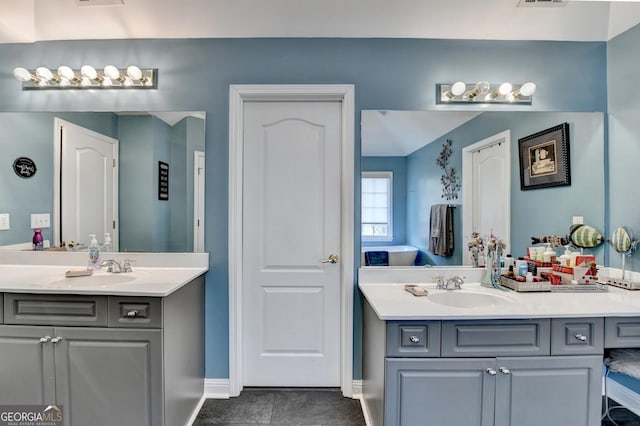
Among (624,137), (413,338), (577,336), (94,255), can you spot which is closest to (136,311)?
(94,255)

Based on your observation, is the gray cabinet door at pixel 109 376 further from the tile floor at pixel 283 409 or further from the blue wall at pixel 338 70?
the blue wall at pixel 338 70

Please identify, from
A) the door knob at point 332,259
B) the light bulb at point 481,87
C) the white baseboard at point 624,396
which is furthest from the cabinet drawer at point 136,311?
the white baseboard at point 624,396

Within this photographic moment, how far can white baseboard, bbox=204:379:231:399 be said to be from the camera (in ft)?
6.70

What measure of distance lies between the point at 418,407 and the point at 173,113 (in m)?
2.18

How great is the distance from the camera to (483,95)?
200 centimetres

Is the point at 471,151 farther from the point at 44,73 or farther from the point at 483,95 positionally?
the point at 44,73

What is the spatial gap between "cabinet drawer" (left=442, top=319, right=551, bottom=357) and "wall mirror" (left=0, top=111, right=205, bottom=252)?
62.5 inches

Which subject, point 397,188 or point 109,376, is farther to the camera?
point 397,188

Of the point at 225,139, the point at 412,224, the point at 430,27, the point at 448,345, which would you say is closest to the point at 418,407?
the point at 448,345

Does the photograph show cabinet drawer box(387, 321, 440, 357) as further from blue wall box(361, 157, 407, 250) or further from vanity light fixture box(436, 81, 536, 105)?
vanity light fixture box(436, 81, 536, 105)

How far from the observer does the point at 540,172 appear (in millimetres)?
1990

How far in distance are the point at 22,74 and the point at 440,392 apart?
119 inches

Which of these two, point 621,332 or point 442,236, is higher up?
point 442,236

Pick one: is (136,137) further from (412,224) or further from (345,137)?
(412,224)
